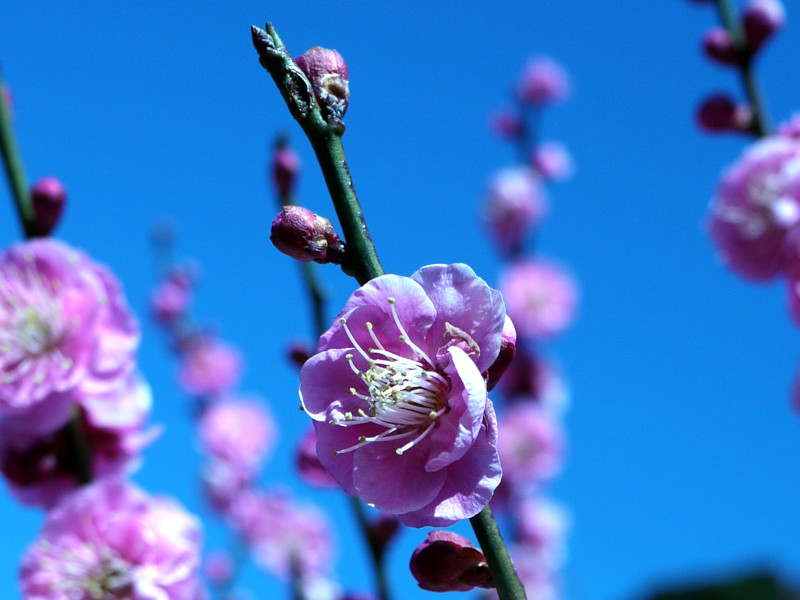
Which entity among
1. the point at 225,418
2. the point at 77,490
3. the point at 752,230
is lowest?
the point at 77,490

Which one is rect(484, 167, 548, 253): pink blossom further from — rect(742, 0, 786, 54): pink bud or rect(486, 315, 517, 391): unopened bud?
rect(486, 315, 517, 391): unopened bud

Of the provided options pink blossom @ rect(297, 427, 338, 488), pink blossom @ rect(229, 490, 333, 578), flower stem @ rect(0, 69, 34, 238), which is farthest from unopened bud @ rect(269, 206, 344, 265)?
pink blossom @ rect(229, 490, 333, 578)

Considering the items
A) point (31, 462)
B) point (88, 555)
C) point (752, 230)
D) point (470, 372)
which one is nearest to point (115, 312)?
point (31, 462)

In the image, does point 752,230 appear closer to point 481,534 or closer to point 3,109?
point 481,534

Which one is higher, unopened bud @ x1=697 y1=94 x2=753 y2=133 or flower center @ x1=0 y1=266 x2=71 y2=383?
unopened bud @ x1=697 y1=94 x2=753 y2=133

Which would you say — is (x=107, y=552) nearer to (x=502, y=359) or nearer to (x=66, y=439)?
(x=66, y=439)

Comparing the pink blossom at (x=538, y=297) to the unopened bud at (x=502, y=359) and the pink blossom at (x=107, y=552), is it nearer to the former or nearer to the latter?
the pink blossom at (x=107, y=552)
